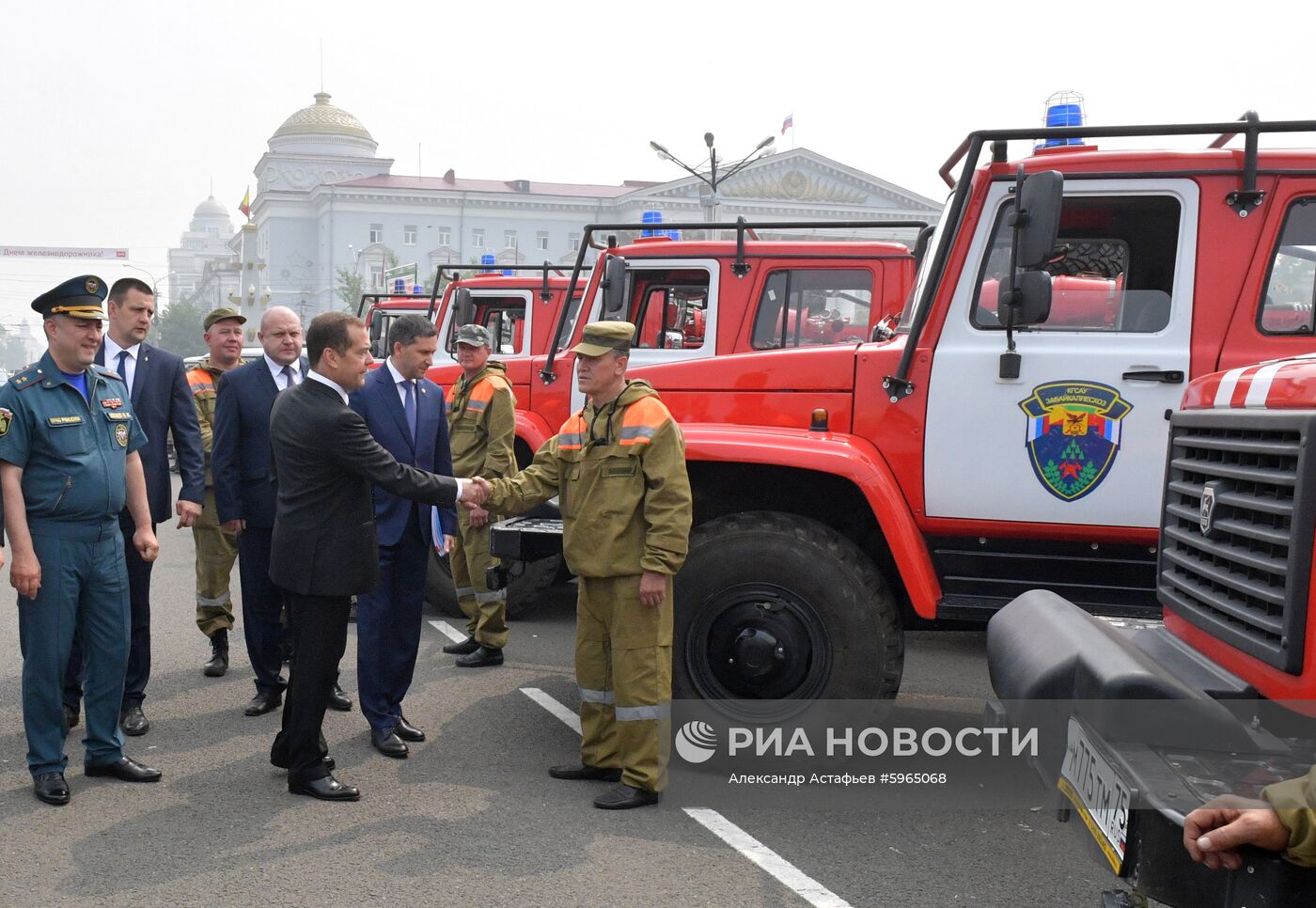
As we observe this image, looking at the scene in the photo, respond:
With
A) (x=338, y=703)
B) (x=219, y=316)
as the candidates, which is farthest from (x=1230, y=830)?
(x=219, y=316)

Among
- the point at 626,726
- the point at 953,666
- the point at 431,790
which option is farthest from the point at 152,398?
the point at 953,666

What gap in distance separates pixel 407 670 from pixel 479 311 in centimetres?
636

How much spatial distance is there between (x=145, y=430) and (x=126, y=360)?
13.7 inches

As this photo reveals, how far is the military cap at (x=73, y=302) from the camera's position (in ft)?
14.6

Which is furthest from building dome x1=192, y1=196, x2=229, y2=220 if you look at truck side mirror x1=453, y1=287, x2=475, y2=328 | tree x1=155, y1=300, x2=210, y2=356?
truck side mirror x1=453, y1=287, x2=475, y2=328

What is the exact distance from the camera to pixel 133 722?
5277 mm

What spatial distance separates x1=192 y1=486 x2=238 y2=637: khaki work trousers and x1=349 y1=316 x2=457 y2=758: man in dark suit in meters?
1.64

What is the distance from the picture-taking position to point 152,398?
18.3 ft

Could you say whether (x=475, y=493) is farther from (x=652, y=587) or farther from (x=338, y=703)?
(x=338, y=703)

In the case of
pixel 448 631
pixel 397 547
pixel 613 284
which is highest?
pixel 613 284

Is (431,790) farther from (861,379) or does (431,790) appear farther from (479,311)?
(479,311)

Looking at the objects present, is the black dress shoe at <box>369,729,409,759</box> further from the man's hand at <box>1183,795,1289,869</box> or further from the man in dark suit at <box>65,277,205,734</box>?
the man's hand at <box>1183,795,1289,869</box>

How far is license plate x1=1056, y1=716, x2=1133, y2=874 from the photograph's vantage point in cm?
250

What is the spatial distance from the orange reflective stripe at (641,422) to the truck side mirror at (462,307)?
5649 mm
